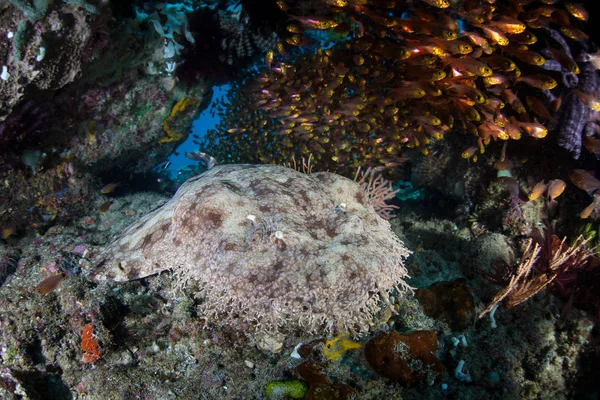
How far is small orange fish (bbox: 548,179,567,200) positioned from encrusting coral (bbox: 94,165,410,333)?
3477mm

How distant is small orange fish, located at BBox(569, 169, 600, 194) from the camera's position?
5.05 m

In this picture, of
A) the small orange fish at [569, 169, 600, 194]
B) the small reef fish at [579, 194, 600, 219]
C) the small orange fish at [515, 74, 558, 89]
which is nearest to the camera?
the small orange fish at [515, 74, 558, 89]

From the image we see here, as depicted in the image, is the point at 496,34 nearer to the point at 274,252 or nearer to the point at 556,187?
the point at 556,187

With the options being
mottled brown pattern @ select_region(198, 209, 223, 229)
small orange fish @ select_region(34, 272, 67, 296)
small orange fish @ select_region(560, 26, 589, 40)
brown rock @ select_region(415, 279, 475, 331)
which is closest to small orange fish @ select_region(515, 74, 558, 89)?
small orange fish @ select_region(560, 26, 589, 40)

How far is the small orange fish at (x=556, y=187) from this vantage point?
204 inches

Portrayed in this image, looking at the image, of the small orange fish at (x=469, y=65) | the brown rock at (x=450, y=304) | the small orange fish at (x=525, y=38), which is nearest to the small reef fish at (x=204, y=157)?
the brown rock at (x=450, y=304)

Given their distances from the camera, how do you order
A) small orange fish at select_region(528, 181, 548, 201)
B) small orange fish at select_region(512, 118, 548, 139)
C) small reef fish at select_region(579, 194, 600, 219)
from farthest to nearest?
1. small orange fish at select_region(528, 181, 548, 201)
2. small reef fish at select_region(579, 194, 600, 219)
3. small orange fish at select_region(512, 118, 548, 139)

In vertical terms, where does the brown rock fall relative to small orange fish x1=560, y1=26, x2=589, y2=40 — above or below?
below

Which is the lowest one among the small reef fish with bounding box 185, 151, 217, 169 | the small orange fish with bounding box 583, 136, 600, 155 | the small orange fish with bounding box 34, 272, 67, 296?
the small orange fish with bounding box 583, 136, 600, 155

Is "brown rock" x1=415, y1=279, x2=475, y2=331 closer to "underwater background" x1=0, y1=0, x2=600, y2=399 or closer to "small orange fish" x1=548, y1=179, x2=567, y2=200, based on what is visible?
"underwater background" x1=0, y1=0, x2=600, y2=399

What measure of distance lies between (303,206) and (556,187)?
444 centimetres

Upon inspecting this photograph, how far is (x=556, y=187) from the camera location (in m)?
5.21

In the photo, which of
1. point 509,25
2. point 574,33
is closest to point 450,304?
point 509,25

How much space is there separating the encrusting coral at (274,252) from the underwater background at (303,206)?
0.02m
